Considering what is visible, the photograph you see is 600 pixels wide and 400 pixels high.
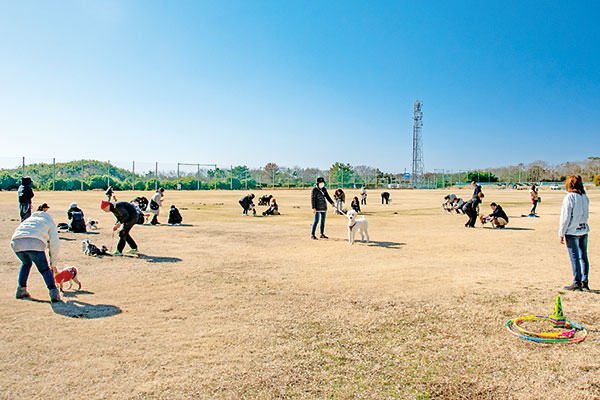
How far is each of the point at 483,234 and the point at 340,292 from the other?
910 cm

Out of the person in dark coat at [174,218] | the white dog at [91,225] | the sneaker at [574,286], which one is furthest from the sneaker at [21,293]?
the person in dark coat at [174,218]

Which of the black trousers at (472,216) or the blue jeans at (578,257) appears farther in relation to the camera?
the black trousers at (472,216)

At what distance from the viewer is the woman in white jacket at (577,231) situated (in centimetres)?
637

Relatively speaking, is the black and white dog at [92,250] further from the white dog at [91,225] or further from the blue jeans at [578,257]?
the blue jeans at [578,257]

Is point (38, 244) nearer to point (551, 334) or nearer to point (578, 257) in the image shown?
point (551, 334)

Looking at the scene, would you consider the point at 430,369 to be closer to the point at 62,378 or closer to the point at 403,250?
the point at 62,378

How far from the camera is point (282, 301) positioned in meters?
5.88

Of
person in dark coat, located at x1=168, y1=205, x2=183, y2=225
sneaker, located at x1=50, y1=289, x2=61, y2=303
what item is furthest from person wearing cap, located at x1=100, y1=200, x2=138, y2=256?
person in dark coat, located at x1=168, y1=205, x2=183, y2=225

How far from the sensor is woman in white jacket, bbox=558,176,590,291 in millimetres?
6371

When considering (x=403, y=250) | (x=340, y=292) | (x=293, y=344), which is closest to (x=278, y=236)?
(x=403, y=250)

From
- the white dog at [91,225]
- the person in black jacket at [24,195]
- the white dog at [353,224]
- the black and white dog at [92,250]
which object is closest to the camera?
the black and white dog at [92,250]

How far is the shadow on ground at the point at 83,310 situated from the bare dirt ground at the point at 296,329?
26 millimetres

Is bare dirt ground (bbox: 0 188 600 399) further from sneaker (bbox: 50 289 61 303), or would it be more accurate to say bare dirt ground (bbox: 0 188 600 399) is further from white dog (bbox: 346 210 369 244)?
white dog (bbox: 346 210 369 244)

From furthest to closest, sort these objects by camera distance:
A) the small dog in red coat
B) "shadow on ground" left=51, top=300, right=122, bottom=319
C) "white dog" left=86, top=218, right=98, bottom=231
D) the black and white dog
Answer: "white dog" left=86, top=218, right=98, bottom=231 → the black and white dog → the small dog in red coat → "shadow on ground" left=51, top=300, right=122, bottom=319
